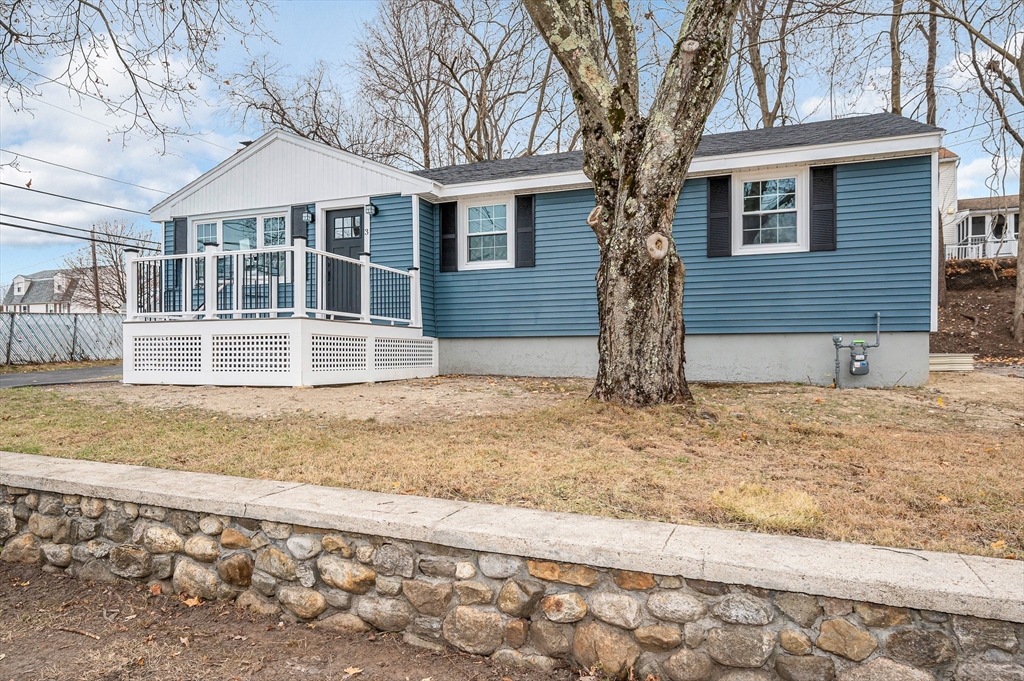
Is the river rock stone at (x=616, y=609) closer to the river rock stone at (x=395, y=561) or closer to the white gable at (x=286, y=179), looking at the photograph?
the river rock stone at (x=395, y=561)

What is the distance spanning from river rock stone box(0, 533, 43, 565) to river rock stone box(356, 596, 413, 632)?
2119 millimetres

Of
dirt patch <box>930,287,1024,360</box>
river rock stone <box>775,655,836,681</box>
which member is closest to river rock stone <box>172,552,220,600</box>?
river rock stone <box>775,655,836,681</box>

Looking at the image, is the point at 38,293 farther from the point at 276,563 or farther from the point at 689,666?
the point at 689,666

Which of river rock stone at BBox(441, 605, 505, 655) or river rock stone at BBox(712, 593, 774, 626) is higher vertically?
river rock stone at BBox(712, 593, 774, 626)

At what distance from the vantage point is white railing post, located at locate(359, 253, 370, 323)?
29.2 feet

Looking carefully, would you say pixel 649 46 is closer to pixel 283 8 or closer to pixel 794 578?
pixel 283 8

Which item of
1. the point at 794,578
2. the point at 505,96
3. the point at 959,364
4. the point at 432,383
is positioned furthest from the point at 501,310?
the point at 505,96

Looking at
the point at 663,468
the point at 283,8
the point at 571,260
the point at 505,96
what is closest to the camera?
the point at 663,468

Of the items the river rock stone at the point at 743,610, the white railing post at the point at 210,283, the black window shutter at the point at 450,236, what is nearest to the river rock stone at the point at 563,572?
the river rock stone at the point at 743,610

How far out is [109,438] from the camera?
4.69 m

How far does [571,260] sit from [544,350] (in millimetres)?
1459

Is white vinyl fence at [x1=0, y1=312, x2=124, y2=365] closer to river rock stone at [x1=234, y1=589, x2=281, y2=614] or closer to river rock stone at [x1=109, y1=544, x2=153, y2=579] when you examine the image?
river rock stone at [x1=109, y1=544, x2=153, y2=579]

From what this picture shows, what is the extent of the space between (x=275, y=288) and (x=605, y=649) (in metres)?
6.98

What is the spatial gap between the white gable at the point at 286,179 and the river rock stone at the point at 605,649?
8537 mm
